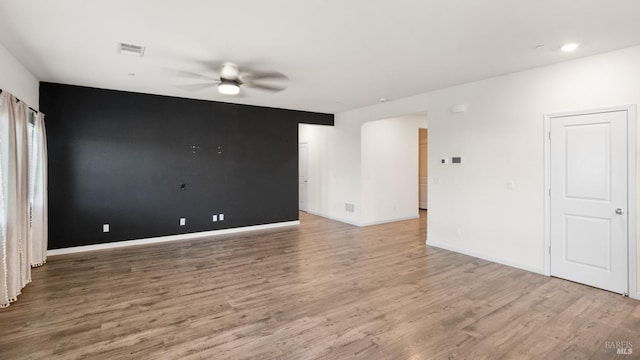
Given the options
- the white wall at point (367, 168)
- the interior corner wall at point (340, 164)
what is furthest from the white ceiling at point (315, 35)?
the white wall at point (367, 168)

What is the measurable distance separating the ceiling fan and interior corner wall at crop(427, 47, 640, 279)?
278cm

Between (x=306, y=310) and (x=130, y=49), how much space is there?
3369 mm

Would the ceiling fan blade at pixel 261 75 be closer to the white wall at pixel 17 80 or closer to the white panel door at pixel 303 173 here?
the white wall at pixel 17 80

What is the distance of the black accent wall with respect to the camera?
16.6ft

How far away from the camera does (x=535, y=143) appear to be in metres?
4.16

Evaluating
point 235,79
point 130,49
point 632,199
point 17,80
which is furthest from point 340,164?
point 17,80

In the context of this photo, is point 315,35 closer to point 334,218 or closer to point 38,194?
point 38,194

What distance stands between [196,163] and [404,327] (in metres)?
4.92

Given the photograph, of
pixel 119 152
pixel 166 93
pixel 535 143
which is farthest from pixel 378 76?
pixel 119 152

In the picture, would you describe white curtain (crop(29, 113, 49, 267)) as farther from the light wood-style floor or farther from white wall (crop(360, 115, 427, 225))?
white wall (crop(360, 115, 427, 225))

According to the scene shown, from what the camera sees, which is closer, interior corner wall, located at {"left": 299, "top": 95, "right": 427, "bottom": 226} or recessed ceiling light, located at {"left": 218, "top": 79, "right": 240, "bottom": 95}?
recessed ceiling light, located at {"left": 218, "top": 79, "right": 240, "bottom": 95}

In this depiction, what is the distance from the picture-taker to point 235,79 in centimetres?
414

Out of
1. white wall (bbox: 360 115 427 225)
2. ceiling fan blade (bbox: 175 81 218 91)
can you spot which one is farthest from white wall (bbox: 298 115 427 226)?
→ ceiling fan blade (bbox: 175 81 218 91)

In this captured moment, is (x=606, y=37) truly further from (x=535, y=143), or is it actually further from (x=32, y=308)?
(x=32, y=308)
